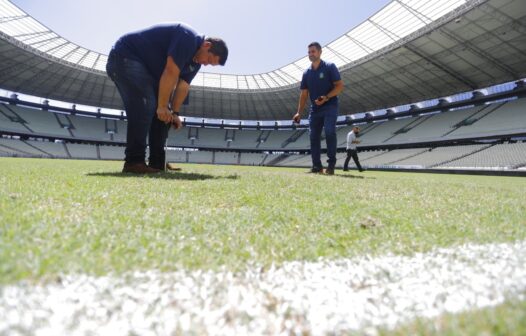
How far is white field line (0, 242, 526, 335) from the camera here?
0.43 metres

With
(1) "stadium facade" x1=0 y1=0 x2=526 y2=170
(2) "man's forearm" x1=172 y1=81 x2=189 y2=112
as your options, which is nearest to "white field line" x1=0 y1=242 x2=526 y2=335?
(2) "man's forearm" x1=172 y1=81 x2=189 y2=112

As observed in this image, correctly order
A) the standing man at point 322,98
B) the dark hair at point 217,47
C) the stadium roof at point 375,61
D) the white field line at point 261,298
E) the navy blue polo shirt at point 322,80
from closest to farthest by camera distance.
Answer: the white field line at point 261,298 < the dark hair at point 217,47 < the standing man at point 322,98 < the navy blue polo shirt at point 322,80 < the stadium roof at point 375,61

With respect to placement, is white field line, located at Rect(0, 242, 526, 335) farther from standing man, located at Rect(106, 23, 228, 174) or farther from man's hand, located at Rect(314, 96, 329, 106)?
man's hand, located at Rect(314, 96, 329, 106)

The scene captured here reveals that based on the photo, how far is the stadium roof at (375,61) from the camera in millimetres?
19370

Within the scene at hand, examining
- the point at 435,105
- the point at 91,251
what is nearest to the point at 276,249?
the point at 91,251

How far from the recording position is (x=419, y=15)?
20906 mm

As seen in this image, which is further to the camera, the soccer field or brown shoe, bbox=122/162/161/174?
brown shoe, bbox=122/162/161/174

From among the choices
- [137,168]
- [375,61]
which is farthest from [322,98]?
[375,61]

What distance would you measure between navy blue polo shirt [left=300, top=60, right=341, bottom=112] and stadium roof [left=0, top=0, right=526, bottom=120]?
17.0 metres

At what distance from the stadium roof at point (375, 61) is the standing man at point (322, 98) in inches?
669

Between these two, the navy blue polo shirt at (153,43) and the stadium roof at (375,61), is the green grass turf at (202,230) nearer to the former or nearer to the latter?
the navy blue polo shirt at (153,43)

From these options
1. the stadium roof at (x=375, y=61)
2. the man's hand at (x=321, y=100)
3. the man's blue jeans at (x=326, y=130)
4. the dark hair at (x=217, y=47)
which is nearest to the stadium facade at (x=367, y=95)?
the stadium roof at (x=375, y=61)

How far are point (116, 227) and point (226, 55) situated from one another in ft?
10.7

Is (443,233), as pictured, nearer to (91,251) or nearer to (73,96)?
(91,251)
